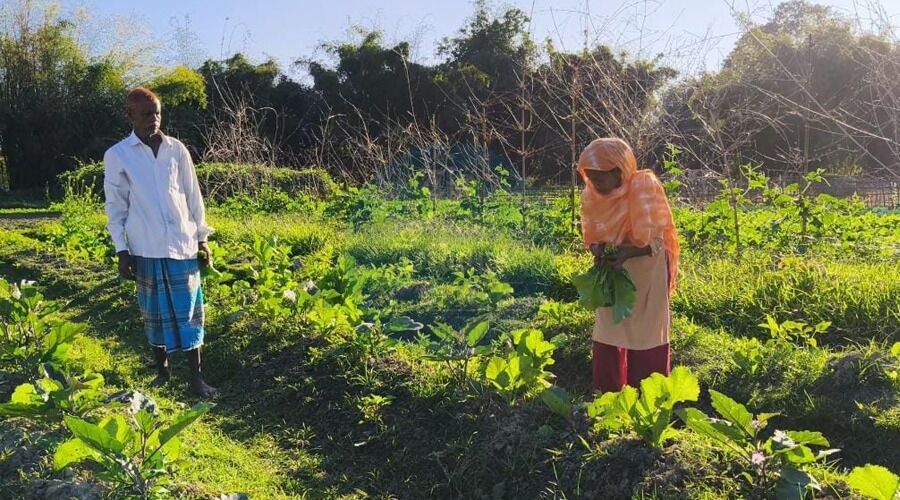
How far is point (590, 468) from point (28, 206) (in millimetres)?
18556

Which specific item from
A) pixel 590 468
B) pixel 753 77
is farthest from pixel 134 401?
pixel 753 77

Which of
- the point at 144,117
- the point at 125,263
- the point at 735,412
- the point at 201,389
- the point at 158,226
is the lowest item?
the point at 201,389

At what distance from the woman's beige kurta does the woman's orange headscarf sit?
0.11m

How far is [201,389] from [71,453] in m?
1.40

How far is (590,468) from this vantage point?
242cm

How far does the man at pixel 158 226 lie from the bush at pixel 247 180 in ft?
26.6

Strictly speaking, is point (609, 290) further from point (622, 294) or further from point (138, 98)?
point (138, 98)

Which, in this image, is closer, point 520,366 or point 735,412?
point 735,412

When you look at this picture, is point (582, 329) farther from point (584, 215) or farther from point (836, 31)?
point (836, 31)

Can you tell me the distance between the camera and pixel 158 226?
358cm

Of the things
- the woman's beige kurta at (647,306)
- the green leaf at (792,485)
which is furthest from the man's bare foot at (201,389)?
the green leaf at (792,485)

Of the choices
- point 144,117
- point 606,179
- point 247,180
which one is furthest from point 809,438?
point 247,180

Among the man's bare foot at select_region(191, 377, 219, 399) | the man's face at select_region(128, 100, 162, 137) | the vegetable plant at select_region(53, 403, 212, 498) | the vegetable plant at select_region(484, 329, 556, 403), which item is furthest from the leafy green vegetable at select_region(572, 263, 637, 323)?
the man's face at select_region(128, 100, 162, 137)

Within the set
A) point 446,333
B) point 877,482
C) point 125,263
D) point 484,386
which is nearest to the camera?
point 877,482
